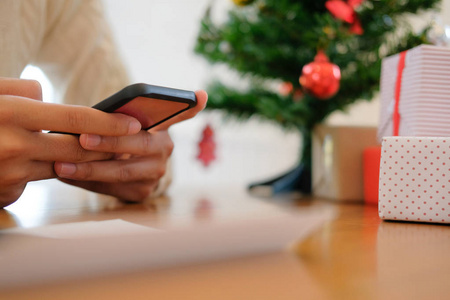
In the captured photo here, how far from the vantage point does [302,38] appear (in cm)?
70

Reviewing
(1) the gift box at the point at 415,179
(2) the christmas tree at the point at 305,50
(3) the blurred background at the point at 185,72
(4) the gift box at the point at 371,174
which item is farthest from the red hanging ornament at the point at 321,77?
(3) the blurred background at the point at 185,72

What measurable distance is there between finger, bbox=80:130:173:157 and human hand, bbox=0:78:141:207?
1 centimetres

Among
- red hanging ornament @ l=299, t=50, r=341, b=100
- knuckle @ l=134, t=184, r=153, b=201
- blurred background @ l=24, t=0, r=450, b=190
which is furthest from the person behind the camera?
blurred background @ l=24, t=0, r=450, b=190

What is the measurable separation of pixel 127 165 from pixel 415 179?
0.29 m

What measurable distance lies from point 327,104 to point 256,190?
0.67 feet

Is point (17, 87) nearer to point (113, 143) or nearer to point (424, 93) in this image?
point (113, 143)

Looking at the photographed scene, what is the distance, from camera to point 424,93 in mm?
420

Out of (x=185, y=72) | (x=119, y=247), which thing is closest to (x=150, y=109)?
(x=119, y=247)

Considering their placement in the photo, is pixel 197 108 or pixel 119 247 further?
pixel 197 108

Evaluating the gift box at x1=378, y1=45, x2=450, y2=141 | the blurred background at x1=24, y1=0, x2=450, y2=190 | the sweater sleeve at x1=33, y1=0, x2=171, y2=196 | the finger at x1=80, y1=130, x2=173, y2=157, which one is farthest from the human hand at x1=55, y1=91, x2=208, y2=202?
the blurred background at x1=24, y1=0, x2=450, y2=190

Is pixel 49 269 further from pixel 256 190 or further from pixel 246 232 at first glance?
pixel 256 190

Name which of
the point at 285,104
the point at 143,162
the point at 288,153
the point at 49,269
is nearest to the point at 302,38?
the point at 285,104

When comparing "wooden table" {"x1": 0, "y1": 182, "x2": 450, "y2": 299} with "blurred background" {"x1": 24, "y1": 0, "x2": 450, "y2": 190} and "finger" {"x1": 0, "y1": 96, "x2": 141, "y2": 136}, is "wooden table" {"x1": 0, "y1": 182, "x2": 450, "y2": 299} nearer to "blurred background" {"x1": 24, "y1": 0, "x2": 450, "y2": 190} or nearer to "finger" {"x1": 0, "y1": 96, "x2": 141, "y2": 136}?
"finger" {"x1": 0, "y1": 96, "x2": 141, "y2": 136}

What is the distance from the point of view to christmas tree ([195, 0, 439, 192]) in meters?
0.65
